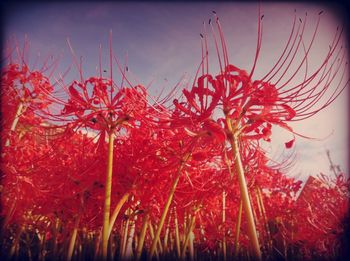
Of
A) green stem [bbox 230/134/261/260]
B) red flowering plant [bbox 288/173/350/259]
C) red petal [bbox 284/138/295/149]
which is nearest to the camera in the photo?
green stem [bbox 230/134/261/260]

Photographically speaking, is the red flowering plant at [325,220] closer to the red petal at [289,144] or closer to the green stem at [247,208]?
the red petal at [289,144]

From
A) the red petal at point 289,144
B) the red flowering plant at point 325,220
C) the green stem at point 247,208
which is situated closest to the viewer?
the green stem at point 247,208

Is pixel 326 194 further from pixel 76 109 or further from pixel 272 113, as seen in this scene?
pixel 76 109

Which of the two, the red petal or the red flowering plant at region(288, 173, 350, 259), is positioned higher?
the red petal

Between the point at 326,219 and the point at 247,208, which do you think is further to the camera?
the point at 326,219

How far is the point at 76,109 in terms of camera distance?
3076mm


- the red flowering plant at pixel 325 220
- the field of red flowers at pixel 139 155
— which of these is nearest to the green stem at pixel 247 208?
the field of red flowers at pixel 139 155

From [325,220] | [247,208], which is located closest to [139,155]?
[247,208]

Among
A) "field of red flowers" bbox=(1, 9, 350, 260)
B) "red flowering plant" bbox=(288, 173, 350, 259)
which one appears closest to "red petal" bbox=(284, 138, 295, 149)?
"field of red flowers" bbox=(1, 9, 350, 260)

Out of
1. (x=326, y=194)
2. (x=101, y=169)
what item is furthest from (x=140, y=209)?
(x=326, y=194)

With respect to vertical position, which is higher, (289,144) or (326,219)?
(289,144)

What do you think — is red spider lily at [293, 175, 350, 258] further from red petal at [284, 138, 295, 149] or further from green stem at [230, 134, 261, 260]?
green stem at [230, 134, 261, 260]

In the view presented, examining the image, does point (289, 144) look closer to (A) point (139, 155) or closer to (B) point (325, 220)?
(A) point (139, 155)

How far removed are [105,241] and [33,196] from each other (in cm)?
270
